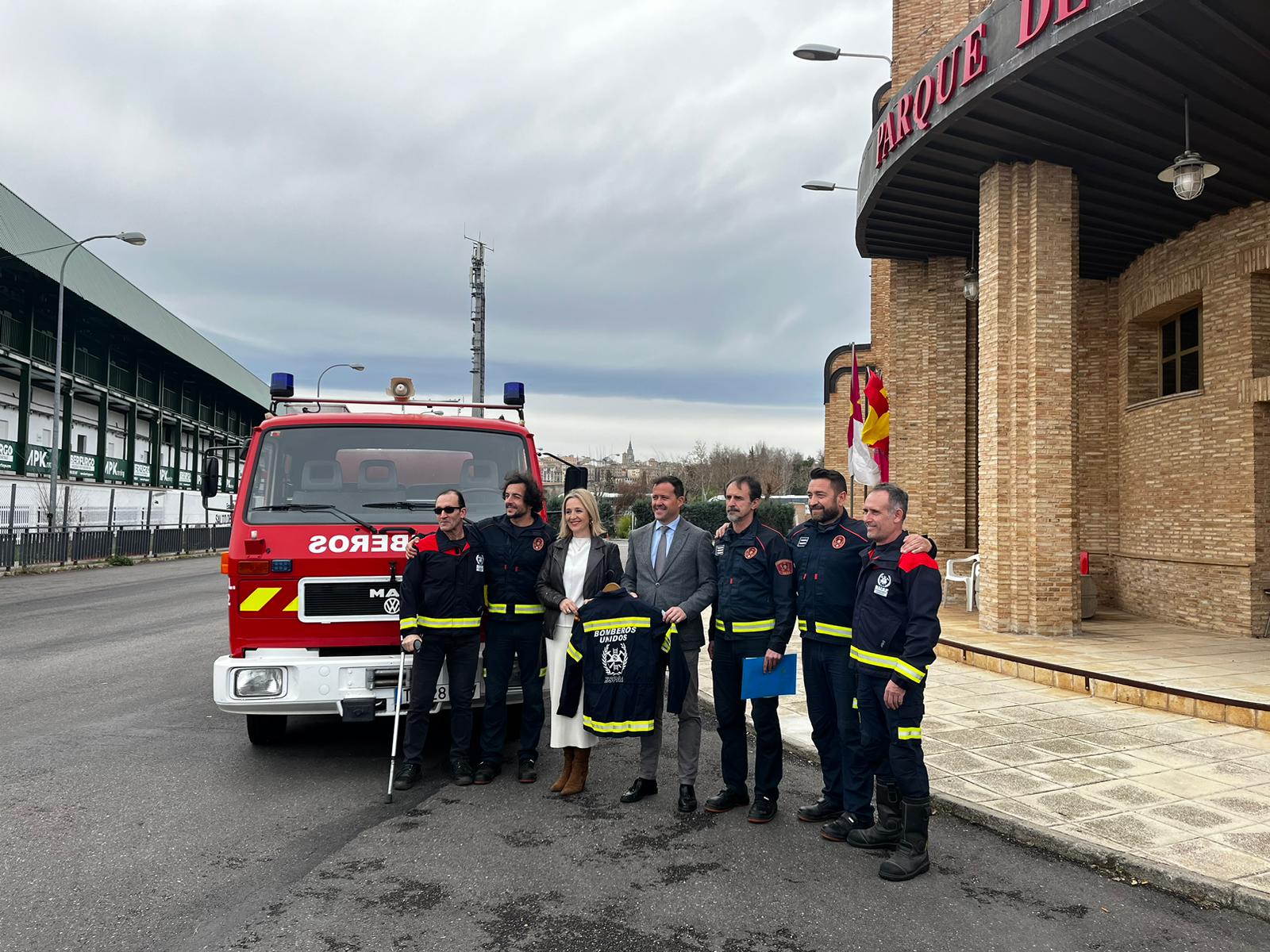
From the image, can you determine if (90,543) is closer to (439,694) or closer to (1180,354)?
(439,694)

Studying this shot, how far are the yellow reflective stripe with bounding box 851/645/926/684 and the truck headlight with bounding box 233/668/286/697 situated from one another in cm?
341

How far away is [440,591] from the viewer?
213 inches

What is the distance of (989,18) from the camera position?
8859 mm

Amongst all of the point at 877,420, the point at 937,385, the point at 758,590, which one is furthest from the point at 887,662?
the point at 937,385

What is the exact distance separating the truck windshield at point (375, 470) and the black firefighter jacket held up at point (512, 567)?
573 mm

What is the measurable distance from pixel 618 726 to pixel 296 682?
6.55 feet

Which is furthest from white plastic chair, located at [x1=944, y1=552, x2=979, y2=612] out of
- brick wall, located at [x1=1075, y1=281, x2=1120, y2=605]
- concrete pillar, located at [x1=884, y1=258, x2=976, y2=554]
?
brick wall, located at [x1=1075, y1=281, x2=1120, y2=605]

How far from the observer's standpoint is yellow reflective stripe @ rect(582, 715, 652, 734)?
5.06 meters

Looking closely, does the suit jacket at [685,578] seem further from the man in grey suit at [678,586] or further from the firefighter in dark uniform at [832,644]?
the firefighter in dark uniform at [832,644]

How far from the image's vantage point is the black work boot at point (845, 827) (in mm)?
4590

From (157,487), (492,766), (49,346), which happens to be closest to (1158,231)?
(492,766)

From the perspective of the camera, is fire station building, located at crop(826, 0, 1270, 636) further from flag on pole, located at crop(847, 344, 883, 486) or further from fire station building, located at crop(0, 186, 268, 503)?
fire station building, located at crop(0, 186, 268, 503)

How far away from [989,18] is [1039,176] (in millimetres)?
2342

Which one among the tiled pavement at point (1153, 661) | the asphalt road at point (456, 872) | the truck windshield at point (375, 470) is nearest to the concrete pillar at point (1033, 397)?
the tiled pavement at point (1153, 661)
